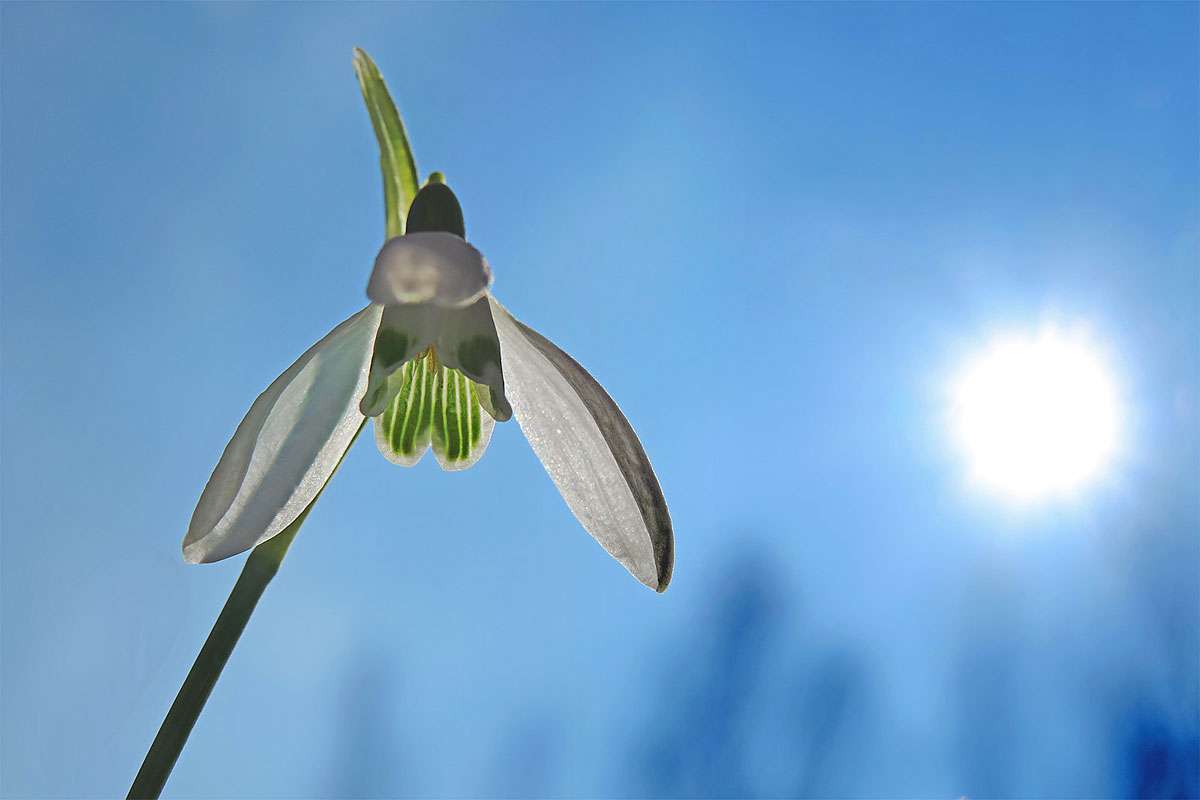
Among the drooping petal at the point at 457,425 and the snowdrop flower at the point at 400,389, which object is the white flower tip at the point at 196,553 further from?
the drooping petal at the point at 457,425

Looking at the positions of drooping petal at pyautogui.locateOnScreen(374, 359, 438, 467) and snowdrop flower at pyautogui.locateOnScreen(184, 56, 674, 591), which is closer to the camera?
snowdrop flower at pyautogui.locateOnScreen(184, 56, 674, 591)

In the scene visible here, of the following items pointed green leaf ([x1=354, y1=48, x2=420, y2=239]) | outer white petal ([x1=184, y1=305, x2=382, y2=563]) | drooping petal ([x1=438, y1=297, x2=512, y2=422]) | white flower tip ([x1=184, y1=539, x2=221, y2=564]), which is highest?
pointed green leaf ([x1=354, y1=48, x2=420, y2=239])

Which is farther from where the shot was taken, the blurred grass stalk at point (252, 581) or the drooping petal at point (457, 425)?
the drooping petal at point (457, 425)

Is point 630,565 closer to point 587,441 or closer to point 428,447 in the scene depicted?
point 587,441

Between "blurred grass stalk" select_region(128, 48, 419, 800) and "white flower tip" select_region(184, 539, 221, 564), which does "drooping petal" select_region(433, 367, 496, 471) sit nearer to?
"blurred grass stalk" select_region(128, 48, 419, 800)

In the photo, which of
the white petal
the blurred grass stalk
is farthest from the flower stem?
the white petal

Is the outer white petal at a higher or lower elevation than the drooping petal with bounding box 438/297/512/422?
lower

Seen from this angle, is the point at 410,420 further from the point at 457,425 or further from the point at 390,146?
the point at 390,146

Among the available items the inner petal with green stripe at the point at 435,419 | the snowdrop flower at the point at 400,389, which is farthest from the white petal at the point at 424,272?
the inner petal with green stripe at the point at 435,419
